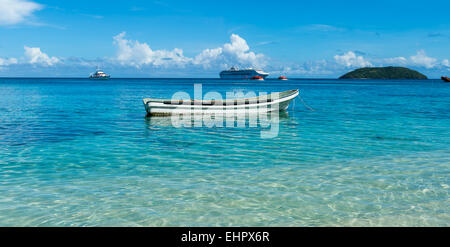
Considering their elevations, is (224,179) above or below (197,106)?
below

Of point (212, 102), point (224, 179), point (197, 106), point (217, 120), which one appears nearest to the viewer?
point (224, 179)

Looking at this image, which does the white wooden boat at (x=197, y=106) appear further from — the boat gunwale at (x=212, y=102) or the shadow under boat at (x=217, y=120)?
the shadow under boat at (x=217, y=120)

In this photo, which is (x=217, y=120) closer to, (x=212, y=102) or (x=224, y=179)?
(x=212, y=102)

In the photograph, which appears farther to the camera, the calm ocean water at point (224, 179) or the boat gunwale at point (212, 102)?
the boat gunwale at point (212, 102)

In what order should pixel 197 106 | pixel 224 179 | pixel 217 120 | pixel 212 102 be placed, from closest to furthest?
pixel 224 179, pixel 217 120, pixel 197 106, pixel 212 102

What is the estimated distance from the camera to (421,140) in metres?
18.0

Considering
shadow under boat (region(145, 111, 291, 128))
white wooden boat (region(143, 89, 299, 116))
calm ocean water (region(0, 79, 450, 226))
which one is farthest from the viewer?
white wooden boat (region(143, 89, 299, 116))

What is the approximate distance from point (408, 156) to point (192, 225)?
1062cm

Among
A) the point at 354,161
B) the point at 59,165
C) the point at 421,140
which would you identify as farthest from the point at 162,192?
the point at 421,140

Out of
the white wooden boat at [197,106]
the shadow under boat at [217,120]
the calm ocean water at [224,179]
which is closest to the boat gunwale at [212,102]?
the white wooden boat at [197,106]

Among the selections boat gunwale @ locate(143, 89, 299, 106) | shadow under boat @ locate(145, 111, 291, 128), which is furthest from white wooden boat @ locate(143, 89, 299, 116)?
shadow under boat @ locate(145, 111, 291, 128)

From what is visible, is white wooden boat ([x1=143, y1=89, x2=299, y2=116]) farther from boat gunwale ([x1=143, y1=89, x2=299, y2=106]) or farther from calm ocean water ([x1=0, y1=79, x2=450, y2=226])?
calm ocean water ([x1=0, y1=79, x2=450, y2=226])

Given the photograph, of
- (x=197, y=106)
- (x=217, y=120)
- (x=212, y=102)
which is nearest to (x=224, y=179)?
(x=217, y=120)

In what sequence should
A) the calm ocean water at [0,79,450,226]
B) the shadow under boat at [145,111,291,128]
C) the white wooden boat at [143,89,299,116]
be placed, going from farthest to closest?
the white wooden boat at [143,89,299,116] < the shadow under boat at [145,111,291,128] < the calm ocean water at [0,79,450,226]
